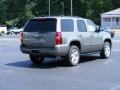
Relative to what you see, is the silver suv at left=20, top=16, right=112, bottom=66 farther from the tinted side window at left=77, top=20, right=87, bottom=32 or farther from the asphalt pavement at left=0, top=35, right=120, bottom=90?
the asphalt pavement at left=0, top=35, right=120, bottom=90

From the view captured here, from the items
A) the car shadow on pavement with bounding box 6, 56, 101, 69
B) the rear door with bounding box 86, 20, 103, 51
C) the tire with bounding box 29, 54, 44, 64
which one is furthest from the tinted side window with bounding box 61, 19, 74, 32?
the tire with bounding box 29, 54, 44, 64

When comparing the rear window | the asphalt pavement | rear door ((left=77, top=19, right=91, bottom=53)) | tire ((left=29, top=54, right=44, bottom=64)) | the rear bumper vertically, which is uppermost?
the rear window

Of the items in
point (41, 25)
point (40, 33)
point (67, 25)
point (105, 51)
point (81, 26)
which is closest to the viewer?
point (40, 33)

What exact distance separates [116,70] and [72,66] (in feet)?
6.63

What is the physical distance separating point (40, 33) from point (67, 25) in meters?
1.13

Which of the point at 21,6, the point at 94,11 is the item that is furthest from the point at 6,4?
the point at 94,11

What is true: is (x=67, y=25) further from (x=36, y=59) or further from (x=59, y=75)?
(x=59, y=75)

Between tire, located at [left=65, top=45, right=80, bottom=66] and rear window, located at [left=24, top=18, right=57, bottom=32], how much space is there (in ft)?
3.62

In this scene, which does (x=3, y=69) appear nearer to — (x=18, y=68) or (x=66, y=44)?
(x=18, y=68)

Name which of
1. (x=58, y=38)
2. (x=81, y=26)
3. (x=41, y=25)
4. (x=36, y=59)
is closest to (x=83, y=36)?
(x=81, y=26)

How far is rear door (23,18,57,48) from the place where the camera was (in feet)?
49.1

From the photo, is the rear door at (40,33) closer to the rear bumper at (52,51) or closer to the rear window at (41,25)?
the rear window at (41,25)

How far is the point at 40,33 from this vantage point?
15.2 meters

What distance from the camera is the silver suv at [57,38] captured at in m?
14.9
